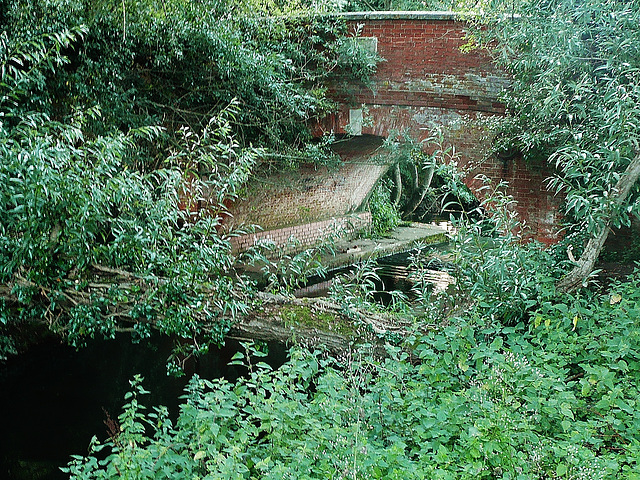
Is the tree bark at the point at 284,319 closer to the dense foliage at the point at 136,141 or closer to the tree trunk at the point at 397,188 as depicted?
the dense foliage at the point at 136,141

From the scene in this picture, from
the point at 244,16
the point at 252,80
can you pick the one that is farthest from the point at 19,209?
the point at 244,16

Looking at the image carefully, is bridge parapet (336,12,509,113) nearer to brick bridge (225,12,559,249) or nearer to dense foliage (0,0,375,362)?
brick bridge (225,12,559,249)

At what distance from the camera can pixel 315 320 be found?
5.84 metres

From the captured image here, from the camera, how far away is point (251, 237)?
38.3 feet

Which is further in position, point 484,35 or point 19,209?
point 484,35

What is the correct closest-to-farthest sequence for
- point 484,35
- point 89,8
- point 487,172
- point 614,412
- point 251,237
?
point 614,412, point 89,8, point 484,35, point 487,172, point 251,237

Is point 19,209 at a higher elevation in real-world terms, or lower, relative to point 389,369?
higher

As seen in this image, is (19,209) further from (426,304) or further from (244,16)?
(244,16)

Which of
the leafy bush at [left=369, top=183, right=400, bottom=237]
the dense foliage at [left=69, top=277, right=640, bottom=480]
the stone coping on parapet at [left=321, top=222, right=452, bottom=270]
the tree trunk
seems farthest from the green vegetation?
the tree trunk

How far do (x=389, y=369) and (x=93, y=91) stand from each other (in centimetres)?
452

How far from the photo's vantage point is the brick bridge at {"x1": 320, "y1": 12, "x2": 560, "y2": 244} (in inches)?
318

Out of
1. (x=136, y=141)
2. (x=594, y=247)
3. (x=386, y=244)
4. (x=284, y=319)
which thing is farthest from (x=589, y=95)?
(x=386, y=244)

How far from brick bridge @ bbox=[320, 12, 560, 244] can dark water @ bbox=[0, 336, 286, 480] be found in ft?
11.0

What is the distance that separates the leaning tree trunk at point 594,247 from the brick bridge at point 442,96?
259cm
